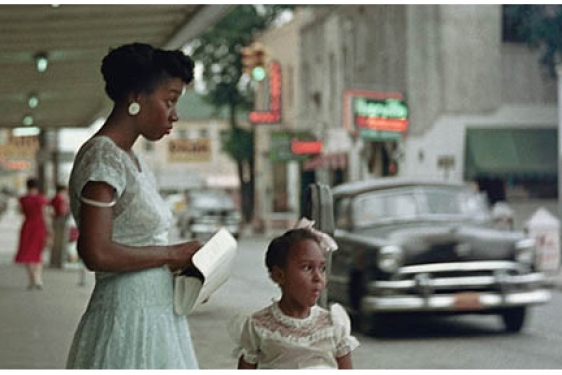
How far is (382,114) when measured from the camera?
31578 mm

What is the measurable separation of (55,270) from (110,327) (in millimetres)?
18569

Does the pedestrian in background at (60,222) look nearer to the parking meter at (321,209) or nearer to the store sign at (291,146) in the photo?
the parking meter at (321,209)

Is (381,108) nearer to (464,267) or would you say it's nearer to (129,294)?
(464,267)

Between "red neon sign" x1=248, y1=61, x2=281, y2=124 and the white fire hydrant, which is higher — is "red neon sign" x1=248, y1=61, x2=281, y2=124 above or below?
above

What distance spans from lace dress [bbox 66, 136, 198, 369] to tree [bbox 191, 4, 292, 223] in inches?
1757

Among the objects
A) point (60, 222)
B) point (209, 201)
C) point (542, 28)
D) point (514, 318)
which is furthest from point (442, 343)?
point (209, 201)

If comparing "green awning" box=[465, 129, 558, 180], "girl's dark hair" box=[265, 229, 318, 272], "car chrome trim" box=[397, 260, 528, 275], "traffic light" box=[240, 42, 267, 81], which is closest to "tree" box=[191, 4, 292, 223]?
"green awning" box=[465, 129, 558, 180]

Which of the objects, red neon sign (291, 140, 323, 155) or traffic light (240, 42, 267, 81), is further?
red neon sign (291, 140, 323, 155)

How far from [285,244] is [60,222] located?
1829cm

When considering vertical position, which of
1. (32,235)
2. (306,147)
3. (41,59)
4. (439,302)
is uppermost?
(41,59)

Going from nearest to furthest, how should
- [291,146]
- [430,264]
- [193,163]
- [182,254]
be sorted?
[182,254] < [430,264] < [291,146] < [193,163]

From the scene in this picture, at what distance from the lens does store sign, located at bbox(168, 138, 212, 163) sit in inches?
2048

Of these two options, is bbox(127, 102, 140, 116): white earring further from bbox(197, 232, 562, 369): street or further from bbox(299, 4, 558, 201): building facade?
bbox(299, 4, 558, 201): building facade

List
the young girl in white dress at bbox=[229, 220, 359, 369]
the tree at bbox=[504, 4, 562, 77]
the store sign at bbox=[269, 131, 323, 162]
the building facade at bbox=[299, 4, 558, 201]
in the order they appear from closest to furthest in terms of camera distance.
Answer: the young girl in white dress at bbox=[229, 220, 359, 369]
the tree at bbox=[504, 4, 562, 77]
the building facade at bbox=[299, 4, 558, 201]
the store sign at bbox=[269, 131, 323, 162]
